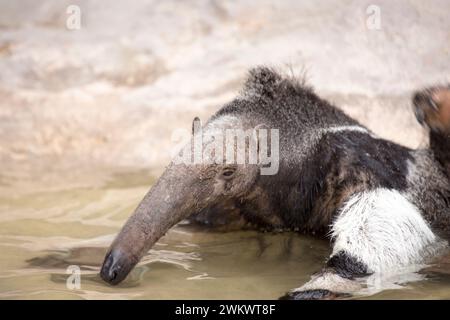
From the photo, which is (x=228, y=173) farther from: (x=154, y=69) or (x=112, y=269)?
(x=154, y=69)

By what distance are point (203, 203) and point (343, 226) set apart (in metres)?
0.87

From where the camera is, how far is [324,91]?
8477 mm

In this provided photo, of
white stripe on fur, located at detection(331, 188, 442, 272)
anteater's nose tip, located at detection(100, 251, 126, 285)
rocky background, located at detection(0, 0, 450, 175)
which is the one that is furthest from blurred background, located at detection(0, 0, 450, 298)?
white stripe on fur, located at detection(331, 188, 442, 272)

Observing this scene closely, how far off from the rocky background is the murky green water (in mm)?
1207

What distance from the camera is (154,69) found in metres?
9.05

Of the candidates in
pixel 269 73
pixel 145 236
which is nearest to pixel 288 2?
pixel 269 73

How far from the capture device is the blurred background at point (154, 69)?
7770mm

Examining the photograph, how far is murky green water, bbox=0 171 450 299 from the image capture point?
168 inches

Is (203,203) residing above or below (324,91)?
below

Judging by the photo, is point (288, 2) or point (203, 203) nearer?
point (203, 203)
